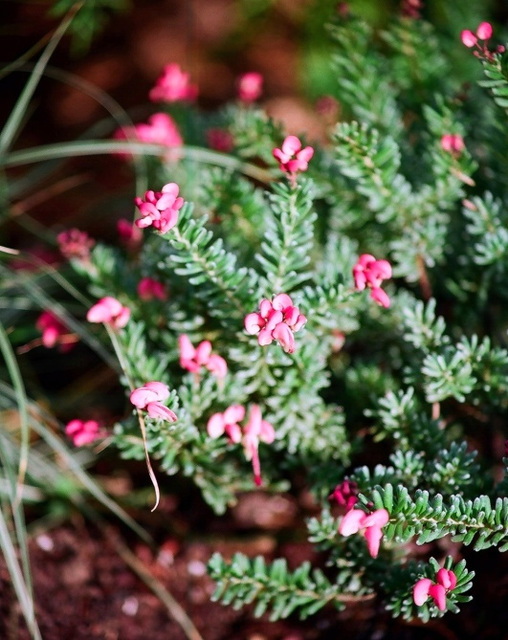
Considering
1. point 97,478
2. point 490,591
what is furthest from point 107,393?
point 490,591

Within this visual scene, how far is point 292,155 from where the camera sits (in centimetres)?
80

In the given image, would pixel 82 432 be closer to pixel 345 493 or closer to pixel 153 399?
pixel 153 399

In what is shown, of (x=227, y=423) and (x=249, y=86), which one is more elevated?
(x=249, y=86)

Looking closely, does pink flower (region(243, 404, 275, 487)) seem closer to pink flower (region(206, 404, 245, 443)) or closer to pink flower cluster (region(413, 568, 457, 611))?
pink flower (region(206, 404, 245, 443))

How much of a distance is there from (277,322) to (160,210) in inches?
7.1

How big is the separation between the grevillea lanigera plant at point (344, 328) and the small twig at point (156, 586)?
195 millimetres

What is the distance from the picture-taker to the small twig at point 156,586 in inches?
42.6

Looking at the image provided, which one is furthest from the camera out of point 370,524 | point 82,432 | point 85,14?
point 85,14

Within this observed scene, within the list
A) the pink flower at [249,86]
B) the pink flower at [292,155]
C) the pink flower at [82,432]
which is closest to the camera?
the pink flower at [292,155]

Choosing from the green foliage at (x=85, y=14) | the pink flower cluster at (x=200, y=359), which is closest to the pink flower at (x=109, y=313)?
the pink flower cluster at (x=200, y=359)

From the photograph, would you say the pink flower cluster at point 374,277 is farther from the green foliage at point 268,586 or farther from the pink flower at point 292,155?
the green foliage at point 268,586

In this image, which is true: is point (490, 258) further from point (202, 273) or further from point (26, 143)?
point (26, 143)

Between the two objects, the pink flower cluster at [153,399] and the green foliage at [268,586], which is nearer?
the pink flower cluster at [153,399]

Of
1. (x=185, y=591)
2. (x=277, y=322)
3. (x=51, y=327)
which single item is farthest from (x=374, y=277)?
(x=185, y=591)
